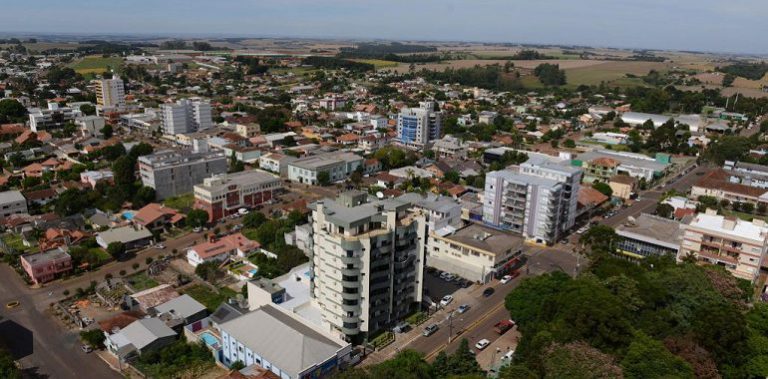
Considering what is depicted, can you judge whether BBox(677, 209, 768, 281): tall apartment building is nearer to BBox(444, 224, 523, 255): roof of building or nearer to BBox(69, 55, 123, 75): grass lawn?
BBox(444, 224, 523, 255): roof of building

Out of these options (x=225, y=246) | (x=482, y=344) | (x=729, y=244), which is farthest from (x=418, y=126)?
(x=482, y=344)

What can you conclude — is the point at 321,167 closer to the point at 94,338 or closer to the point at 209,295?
the point at 209,295

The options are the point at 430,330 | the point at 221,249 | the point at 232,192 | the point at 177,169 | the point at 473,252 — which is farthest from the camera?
the point at 177,169

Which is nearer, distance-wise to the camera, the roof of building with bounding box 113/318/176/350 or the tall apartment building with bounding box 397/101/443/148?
the roof of building with bounding box 113/318/176/350

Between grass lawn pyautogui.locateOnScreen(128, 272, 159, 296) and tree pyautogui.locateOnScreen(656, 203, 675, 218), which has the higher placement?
tree pyautogui.locateOnScreen(656, 203, 675, 218)

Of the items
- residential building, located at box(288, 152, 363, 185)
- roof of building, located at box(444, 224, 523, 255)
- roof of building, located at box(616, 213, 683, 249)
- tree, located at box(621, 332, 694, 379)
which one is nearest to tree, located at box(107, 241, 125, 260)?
residential building, located at box(288, 152, 363, 185)

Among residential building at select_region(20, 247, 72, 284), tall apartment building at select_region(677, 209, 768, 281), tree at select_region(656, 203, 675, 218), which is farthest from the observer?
tree at select_region(656, 203, 675, 218)
